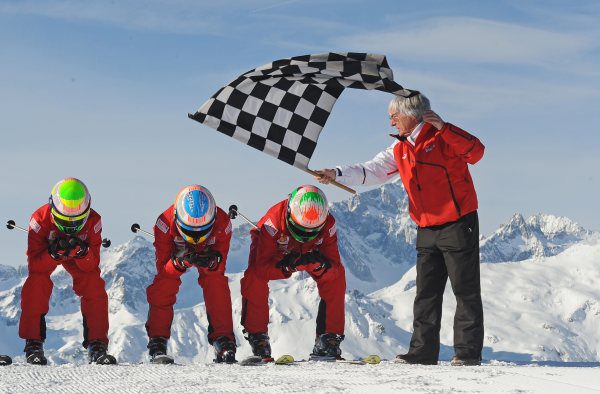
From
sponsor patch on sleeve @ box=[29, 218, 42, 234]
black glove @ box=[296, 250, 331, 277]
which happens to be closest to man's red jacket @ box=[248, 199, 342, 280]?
black glove @ box=[296, 250, 331, 277]

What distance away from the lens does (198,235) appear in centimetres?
1090

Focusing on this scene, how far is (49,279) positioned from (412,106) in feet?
15.8

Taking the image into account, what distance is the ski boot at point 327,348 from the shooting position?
36.2 ft

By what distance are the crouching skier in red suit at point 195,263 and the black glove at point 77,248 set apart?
0.85 m

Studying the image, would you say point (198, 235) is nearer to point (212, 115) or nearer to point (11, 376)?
point (212, 115)

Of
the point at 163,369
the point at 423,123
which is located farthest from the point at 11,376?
the point at 423,123

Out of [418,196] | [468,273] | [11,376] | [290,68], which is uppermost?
[290,68]

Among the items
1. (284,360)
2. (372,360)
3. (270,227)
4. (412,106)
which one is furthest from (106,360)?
(412,106)

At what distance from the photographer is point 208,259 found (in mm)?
10789

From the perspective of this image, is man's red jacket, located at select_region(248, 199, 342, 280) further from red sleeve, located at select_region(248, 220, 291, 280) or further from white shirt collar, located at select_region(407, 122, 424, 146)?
white shirt collar, located at select_region(407, 122, 424, 146)

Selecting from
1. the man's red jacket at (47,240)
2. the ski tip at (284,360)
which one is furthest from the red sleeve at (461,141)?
the man's red jacket at (47,240)

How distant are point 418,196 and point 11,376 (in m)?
4.66

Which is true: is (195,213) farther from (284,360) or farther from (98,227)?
(284,360)

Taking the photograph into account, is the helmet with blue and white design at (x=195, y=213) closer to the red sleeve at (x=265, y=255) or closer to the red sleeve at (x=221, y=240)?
the red sleeve at (x=221, y=240)
